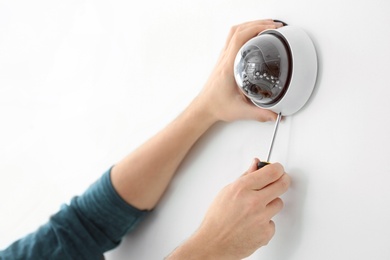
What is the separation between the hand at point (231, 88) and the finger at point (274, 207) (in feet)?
0.39

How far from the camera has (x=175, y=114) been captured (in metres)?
0.80

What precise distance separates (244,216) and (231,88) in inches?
8.2

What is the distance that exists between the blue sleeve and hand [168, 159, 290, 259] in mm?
256

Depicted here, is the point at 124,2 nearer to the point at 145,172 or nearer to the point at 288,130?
the point at 145,172

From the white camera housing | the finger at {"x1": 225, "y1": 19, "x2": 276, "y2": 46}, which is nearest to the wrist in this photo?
the white camera housing

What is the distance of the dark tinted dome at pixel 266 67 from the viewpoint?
539mm

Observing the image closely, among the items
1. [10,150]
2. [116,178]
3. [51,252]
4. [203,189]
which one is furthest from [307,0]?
[10,150]

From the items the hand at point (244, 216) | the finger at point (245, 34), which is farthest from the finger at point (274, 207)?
the finger at point (245, 34)

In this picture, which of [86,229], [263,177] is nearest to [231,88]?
[263,177]

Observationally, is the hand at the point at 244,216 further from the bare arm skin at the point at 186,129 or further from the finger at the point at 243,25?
the finger at the point at 243,25

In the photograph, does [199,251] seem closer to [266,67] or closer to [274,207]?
[274,207]

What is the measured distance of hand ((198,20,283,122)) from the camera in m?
0.62

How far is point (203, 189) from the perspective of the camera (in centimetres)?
73

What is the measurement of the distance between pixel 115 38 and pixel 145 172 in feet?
1.12
